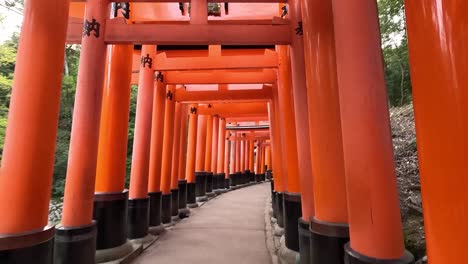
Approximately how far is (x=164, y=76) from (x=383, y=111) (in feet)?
22.0

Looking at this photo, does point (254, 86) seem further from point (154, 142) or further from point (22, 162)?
point (22, 162)

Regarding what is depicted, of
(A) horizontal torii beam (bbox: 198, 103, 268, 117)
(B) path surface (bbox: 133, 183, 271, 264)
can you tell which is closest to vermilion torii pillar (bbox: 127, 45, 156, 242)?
(B) path surface (bbox: 133, 183, 271, 264)

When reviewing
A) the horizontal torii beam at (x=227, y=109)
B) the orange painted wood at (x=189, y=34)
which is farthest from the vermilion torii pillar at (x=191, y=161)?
the orange painted wood at (x=189, y=34)

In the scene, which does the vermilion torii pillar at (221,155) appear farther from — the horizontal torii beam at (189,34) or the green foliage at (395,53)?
the horizontal torii beam at (189,34)

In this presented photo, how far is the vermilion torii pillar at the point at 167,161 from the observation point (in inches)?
332

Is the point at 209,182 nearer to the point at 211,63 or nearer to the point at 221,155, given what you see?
the point at 221,155

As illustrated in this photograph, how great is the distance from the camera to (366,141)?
2.08m

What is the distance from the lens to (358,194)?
2.09 m

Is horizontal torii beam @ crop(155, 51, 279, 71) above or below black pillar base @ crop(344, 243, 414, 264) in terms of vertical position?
above

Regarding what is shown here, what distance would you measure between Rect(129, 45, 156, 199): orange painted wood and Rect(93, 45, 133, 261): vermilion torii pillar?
772 mm

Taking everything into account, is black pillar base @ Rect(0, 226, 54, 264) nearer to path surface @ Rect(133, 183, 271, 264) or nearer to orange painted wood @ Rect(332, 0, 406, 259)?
path surface @ Rect(133, 183, 271, 264)

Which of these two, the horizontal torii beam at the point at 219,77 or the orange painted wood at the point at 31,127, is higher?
the horizontal torii beam at the point at 219,77

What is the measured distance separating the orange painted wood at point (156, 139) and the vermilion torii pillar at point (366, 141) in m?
5.83

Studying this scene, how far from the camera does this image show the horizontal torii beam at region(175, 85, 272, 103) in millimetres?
9547
